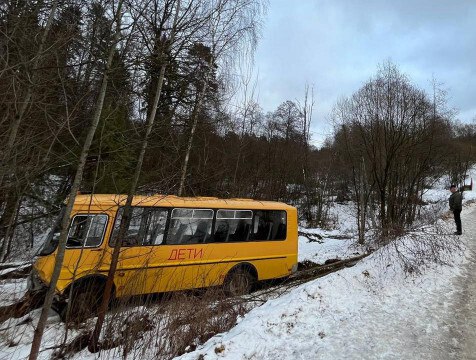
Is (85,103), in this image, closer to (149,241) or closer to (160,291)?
(149,241)

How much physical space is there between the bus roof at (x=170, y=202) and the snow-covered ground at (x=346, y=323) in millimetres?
2205

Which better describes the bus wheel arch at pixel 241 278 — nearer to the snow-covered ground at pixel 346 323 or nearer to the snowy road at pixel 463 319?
the snow-covered ground at pixel 346 323

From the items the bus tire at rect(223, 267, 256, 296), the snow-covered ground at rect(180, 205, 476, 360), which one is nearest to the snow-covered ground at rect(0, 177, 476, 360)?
the snow-covered ground at rect(180, 205, 476, 360)

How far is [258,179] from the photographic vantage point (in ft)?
76.9

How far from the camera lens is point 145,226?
7.83m

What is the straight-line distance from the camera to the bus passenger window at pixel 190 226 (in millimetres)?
8172

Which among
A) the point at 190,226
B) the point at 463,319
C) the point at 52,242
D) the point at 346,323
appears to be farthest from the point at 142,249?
the point at 463,319

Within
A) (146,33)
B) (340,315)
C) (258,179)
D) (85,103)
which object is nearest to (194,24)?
(146,33)

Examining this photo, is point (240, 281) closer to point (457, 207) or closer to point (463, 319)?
point (463, 319)

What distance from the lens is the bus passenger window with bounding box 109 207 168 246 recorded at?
7.51 metres

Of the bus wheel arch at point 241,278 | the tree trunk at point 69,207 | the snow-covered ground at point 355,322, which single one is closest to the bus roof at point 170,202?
the bus wheel arch at point 241,278

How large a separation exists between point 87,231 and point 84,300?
136 centimetres

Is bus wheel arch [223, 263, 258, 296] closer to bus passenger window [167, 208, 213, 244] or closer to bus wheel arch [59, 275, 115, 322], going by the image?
bus passenger window [167, 208, 213, 244]

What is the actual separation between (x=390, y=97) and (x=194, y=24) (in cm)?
1165
